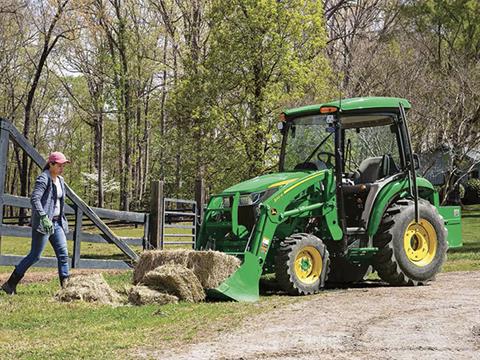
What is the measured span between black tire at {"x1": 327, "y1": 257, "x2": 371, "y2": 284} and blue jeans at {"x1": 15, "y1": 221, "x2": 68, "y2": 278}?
4.16m

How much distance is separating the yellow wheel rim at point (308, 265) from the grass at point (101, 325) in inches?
17.4

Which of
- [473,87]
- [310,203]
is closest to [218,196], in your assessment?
[310,203]

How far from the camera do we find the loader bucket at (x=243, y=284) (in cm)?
834

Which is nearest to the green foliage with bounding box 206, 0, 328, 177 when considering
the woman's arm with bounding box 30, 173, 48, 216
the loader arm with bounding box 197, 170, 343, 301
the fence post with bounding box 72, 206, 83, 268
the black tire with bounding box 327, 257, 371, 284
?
the black tire with bounding box 327, 257, 371, 284

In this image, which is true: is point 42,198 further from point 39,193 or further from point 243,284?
point 243,284

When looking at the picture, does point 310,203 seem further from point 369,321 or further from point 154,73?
point 154,73

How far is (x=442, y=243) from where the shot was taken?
10.5 metres

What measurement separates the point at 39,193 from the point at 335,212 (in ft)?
13.5

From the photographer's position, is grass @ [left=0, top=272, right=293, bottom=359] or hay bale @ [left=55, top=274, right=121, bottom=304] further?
hay bale @ [left=55, top=274, right=121, bottom=304]

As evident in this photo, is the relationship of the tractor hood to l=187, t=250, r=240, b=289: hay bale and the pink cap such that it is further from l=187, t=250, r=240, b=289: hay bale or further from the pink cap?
the pink cap

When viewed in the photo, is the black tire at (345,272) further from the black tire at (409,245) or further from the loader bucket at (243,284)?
the loader bucket at (243,284)

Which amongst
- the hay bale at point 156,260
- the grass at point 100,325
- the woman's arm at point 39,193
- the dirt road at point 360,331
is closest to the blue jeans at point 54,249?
the woman's arm at point 39,193

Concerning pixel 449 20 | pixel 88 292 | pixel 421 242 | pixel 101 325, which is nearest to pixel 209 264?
pixel 88 292

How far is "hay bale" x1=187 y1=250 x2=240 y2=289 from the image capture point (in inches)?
327
